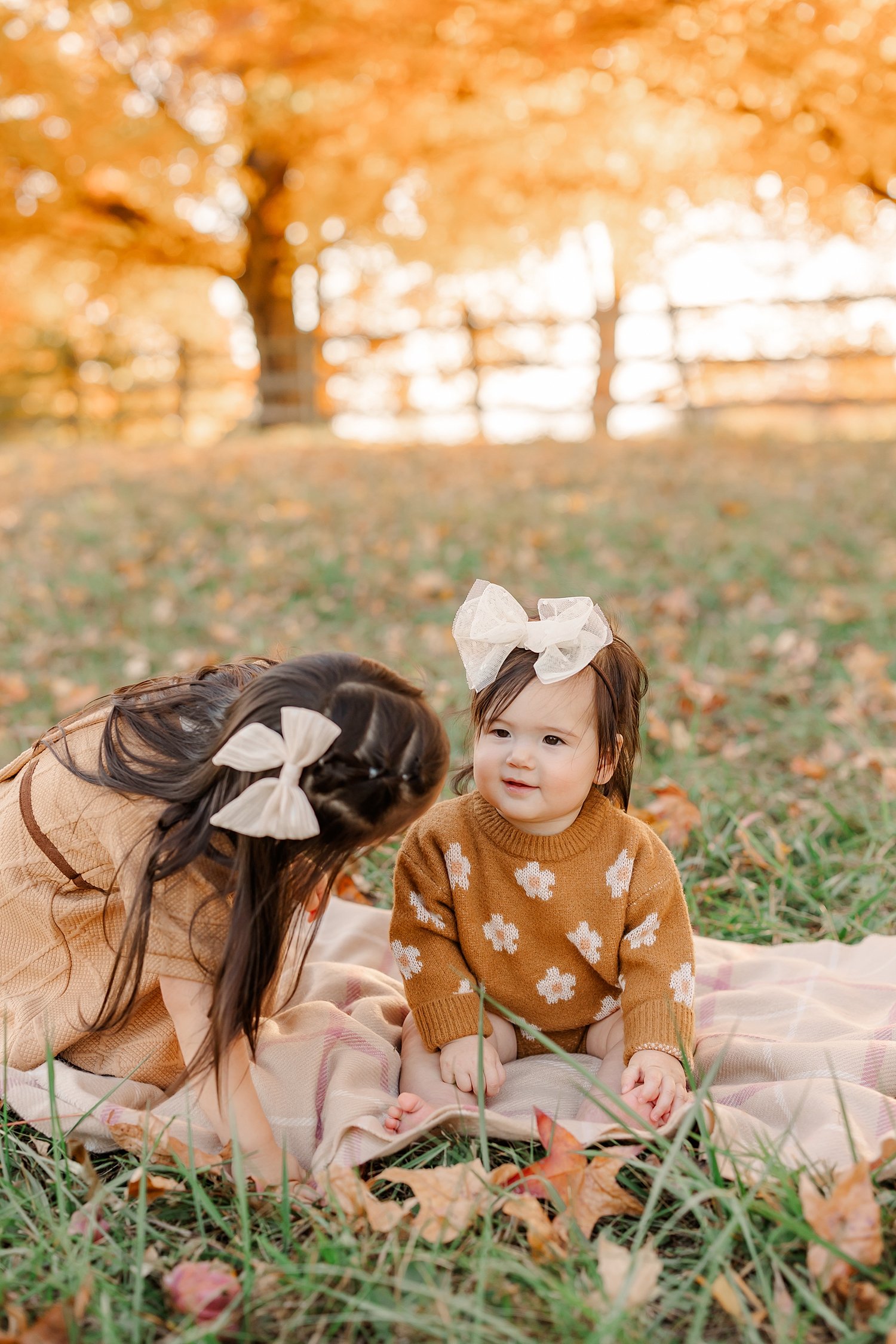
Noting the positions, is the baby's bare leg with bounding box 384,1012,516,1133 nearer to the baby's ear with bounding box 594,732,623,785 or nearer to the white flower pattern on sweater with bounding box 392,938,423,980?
the white flower pattern on sweater with bounding box 392,938,423,980

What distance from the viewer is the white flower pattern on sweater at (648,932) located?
1936 mm

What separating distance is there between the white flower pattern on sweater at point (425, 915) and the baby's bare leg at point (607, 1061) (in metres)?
0.35

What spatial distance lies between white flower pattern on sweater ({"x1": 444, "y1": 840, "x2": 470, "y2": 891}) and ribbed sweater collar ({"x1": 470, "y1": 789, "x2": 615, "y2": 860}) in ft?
0.18

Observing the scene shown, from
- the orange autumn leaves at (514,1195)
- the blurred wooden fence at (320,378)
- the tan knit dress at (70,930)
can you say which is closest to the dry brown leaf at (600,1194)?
the orange autumn leaves at (514,1195)

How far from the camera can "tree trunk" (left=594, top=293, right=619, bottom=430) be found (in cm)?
1373

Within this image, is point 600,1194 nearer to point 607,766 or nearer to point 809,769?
point 607,766

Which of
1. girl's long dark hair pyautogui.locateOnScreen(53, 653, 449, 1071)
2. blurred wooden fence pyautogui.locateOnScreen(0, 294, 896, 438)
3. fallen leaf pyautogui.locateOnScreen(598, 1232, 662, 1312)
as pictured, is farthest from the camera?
blurred wooden fence pyautogui.locateOnScreen(0, 294, 896, 438)

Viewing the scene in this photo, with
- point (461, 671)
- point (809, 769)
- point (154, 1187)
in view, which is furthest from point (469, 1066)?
point (461, 671)

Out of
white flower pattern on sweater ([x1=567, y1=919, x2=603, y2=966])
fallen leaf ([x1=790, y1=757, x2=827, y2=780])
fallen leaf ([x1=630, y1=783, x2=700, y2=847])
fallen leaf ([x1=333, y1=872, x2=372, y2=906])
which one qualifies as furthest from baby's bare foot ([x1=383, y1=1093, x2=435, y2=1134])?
fallen leaf ([x1=790, y1=757, x2=827, y2=780])

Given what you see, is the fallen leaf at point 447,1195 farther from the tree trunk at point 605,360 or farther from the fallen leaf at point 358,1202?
the tree trunk at point 605,360

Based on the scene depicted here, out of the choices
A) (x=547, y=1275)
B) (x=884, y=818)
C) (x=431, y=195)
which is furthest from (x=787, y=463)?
(x=547, y=1275)

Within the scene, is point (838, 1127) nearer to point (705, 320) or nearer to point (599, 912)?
point (599, 912)

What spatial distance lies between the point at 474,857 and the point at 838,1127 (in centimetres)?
70

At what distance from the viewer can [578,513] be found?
647cm
